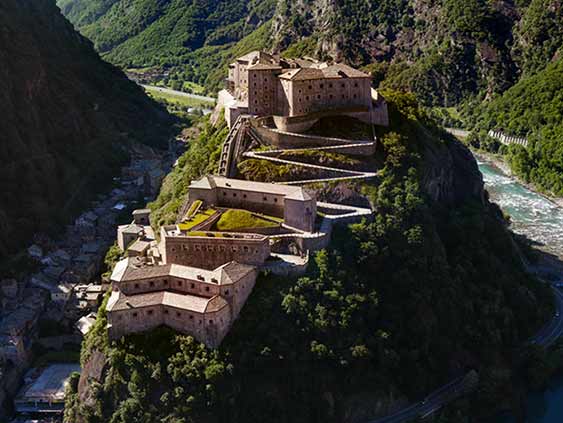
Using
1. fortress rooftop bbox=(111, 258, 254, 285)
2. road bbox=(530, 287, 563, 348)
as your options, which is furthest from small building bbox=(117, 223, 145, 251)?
road bbox=(530, 287, 563, 348)

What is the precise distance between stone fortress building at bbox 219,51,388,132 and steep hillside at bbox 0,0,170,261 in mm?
31624

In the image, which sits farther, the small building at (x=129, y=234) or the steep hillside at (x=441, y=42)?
the steep hillside at (x=441, y=42)

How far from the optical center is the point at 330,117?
71188mm

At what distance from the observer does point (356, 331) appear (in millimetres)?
57594

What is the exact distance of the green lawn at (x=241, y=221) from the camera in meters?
59.4

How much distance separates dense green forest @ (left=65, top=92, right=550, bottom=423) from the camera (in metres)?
51.7

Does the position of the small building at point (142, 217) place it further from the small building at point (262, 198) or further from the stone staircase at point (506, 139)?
the stone staircase at point (506, 139)

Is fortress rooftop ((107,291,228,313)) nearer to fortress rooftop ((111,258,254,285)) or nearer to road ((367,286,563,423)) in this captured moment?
fortress rooftop ((111,258,254,285))

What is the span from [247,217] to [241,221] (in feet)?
2.70

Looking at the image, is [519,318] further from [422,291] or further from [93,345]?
[93,345]

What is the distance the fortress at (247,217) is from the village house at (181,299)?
0.25 feet

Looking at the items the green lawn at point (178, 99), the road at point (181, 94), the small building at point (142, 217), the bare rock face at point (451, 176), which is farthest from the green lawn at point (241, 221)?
the road at point (181, 94)

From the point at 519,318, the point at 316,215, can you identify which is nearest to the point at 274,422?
the point at 316,215

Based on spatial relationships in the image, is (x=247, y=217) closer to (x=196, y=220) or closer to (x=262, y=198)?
(x=262, y=198)
